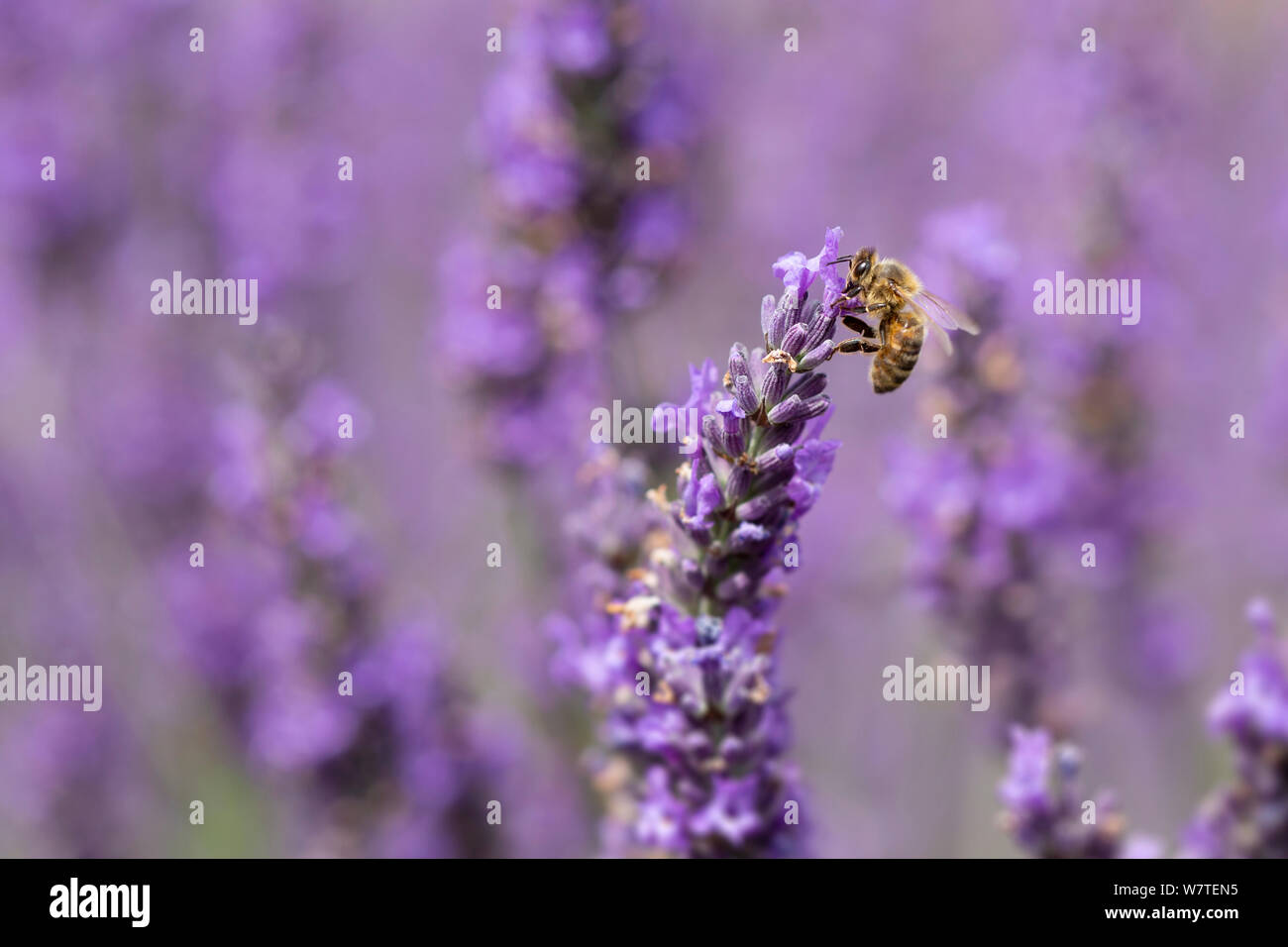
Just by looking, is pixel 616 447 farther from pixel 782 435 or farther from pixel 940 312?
pixel 782 435

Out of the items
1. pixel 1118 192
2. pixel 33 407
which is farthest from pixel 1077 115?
pixel 33 407

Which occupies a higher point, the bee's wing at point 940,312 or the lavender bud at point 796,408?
the bee's wing at point 940,312

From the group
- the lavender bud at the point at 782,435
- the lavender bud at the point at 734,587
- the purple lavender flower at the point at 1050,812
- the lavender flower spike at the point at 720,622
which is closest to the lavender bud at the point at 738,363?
the lavender flower spike at the point at 720,622

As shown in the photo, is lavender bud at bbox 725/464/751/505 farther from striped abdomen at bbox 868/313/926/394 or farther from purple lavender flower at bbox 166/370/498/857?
purple lavender flower at bbox 166/370/498/857

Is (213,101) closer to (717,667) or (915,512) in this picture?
(915,512)

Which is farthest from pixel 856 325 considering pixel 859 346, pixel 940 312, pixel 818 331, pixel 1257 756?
pixel 1257 756

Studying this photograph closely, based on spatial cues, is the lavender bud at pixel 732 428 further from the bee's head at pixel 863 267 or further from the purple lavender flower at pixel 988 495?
the purple lavender flower at pixel 988 495

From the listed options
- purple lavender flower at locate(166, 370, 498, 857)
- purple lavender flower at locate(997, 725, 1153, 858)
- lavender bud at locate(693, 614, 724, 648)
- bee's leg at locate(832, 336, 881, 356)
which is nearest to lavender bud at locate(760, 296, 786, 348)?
bee's leg at locate(832, 336, 881, 356)
